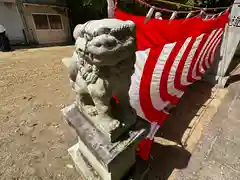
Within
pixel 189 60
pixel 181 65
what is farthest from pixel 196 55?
pixel 181 65

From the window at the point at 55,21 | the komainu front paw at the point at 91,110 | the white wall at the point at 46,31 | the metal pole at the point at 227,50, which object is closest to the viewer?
the komainu front paw at the point at 91,110

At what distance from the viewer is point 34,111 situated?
3148 millimetres

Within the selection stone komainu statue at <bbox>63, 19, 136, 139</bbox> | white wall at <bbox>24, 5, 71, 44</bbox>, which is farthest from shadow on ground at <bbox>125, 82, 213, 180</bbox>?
white wall at <bbox>24, 5, 71, 44</bbox>

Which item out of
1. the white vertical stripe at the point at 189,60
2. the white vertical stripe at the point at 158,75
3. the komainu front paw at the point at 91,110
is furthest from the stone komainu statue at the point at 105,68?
the white vertical stripe at the point at 189,60

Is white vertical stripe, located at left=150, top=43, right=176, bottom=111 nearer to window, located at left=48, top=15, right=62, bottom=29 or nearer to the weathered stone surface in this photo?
the weathered stone surface

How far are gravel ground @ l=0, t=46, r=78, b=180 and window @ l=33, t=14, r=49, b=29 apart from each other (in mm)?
5895

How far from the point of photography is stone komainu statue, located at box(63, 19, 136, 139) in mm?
971

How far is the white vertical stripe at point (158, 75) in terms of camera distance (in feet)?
7.04

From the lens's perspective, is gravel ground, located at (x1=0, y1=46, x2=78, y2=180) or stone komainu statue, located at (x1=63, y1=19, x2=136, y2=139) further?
gravel ground, located at (x1=0, y1=46, x2=78, y2=180)

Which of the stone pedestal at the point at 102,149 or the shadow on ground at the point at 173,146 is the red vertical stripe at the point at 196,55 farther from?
the stone pedestal at the point at 102,149

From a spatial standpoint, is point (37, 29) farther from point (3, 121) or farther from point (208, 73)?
point (208, 73)

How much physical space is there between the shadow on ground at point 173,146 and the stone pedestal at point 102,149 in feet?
1.21

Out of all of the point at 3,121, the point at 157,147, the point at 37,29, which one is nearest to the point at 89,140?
the point at 157,147

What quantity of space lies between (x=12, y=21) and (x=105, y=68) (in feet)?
33.6
